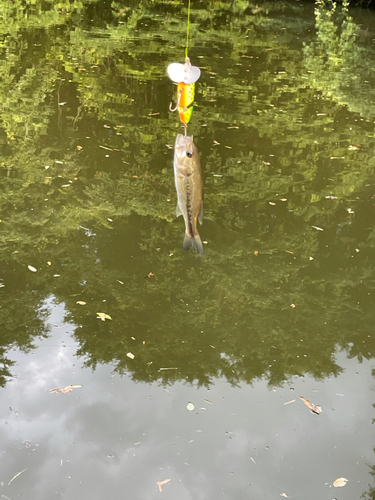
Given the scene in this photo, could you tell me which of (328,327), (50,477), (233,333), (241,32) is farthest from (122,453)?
(241,32)

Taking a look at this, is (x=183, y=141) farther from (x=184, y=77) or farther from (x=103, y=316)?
(x=103, y=316)

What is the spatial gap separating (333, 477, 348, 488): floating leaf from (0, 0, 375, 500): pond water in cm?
2

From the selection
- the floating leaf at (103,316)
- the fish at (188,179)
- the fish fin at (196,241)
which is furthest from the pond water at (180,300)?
the fish at (188,179)

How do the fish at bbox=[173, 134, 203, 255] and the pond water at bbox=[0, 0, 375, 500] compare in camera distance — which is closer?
the fish at bbox=[173, 134, 203, 255]

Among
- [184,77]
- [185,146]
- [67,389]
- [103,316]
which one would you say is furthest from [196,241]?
[103,316]

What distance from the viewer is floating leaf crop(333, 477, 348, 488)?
325cm

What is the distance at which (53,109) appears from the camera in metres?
8.36

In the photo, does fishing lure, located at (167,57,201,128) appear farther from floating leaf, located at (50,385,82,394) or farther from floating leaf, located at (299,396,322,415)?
floating leaf, located at (299,396,322,415)

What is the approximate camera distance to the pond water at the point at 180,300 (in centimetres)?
331

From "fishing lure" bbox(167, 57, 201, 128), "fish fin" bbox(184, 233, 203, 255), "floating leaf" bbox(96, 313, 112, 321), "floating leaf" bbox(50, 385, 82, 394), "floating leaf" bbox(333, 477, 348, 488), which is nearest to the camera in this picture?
"fishing lure" bbox(167, 57, 201, 128)

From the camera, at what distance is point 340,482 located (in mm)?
3264

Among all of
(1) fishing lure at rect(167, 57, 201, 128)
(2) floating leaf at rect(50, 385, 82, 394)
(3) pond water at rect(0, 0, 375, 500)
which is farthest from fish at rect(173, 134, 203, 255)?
(2) floating leaf at rect(50, 385, 82, 394)

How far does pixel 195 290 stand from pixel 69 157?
3061mm

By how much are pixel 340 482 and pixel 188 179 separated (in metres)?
2.30
